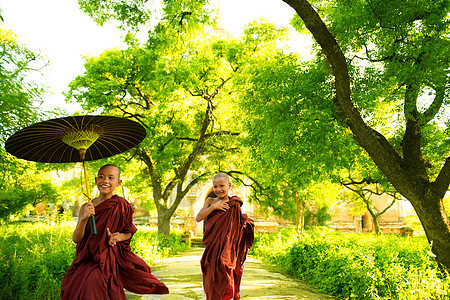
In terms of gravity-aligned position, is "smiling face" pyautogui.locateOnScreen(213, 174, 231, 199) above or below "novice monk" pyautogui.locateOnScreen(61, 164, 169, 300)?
above

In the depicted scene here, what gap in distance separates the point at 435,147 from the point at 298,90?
386 centimetres

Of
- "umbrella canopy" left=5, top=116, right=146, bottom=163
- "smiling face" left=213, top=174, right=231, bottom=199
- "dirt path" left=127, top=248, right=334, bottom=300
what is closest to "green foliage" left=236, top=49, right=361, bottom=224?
"dirt path" left=127, top=248, right=334, bottom=300

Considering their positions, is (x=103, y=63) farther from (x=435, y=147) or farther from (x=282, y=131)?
(x=435, y=147)

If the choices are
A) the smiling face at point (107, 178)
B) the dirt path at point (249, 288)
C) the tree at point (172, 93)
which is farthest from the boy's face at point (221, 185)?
the tree at point (172, 93)

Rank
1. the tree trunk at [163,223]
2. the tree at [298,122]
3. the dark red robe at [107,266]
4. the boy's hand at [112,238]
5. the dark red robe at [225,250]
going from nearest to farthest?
the dark red robe at [107,266] < the boy's hand at [112,238] < the dark red robe at [225,250] < the tree at [298,122] < the tree trunk at [163,223]

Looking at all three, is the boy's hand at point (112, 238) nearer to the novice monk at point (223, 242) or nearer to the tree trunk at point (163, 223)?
the novice monk at point (223, 242)

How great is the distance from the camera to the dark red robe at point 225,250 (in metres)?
4.73

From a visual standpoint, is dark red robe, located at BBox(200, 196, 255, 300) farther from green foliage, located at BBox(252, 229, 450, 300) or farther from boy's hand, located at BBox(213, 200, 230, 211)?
green foliage, located at BBox(252, 229, 450, 300)

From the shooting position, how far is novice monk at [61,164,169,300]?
3580mm

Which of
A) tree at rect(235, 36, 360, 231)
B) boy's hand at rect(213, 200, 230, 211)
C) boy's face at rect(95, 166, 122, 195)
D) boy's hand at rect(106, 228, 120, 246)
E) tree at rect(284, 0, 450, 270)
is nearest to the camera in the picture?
boy's hand at rect(106, 228, 120, 246)

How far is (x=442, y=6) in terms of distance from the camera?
6891 mm

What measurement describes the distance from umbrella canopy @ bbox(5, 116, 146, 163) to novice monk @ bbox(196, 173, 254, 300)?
1.47 m

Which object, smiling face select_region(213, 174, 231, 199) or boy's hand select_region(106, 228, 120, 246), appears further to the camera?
smiling face select_region(213, 174, 231, 199)

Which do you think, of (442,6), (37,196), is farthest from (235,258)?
(37,196)
